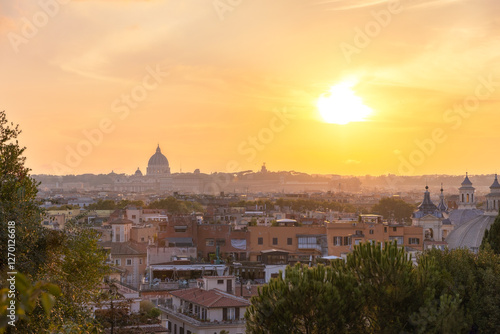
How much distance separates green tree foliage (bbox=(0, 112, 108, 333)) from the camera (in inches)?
398

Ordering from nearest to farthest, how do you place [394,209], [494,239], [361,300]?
1. [361,300]
2. [494,239]
3. [394,209]

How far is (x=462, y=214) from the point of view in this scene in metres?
64.5

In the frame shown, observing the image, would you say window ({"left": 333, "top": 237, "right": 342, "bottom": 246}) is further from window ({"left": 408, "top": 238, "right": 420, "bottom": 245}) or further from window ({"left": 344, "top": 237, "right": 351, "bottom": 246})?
window ({"left": 408, "top": 238, "right": 420, "bottom": 245})

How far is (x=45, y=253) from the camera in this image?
35.9 ft

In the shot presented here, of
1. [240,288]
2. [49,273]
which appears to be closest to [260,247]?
[240,288]

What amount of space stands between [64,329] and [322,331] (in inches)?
224

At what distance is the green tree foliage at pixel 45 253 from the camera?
1010 centimetres

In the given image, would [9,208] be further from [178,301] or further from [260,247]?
[260,247]

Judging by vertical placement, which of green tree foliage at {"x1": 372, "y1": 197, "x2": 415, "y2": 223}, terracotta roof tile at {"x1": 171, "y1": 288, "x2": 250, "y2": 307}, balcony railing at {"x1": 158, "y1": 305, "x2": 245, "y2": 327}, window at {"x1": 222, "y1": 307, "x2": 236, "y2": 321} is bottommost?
balcony railing at {"x1": 158, "y1": 305, "x2": 245, "y2": 327}

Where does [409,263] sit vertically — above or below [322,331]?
above

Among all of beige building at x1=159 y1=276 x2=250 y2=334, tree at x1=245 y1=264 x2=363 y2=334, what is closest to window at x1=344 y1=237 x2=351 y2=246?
beige building at x1=159 y1=276 x2=250 y2=334

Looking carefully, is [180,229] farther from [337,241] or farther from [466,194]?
[466,194]

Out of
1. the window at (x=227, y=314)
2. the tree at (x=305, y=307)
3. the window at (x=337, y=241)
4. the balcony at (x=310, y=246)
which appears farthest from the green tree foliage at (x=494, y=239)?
the balcony at (x=310, y=246)

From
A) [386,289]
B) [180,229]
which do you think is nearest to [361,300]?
[386,289]
